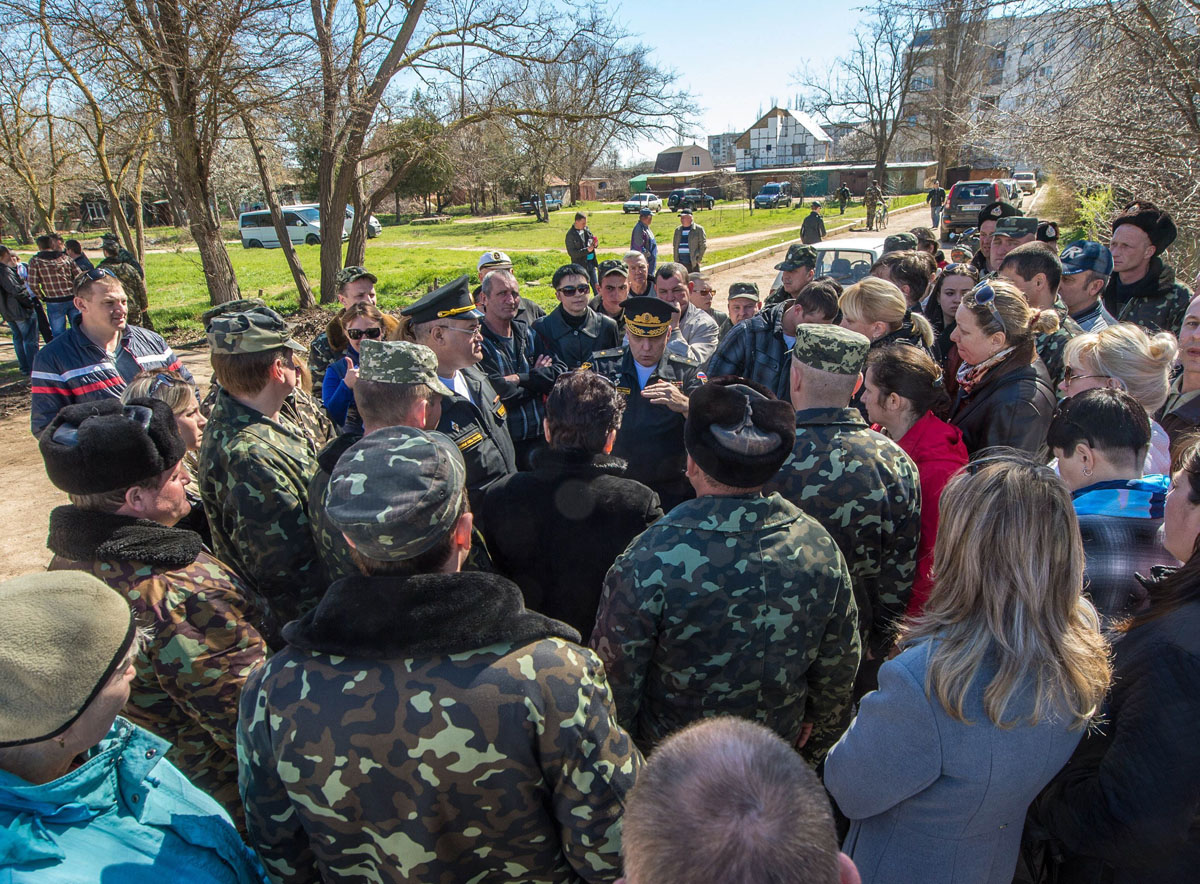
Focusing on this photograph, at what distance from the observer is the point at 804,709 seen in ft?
7.77

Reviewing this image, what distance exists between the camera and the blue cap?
468cm

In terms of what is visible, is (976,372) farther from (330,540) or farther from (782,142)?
(782,142)

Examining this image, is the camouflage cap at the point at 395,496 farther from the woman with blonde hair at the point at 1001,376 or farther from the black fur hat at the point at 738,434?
the woman with blonde hair at the point at 1001,376

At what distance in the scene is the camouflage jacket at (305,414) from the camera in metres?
3.77

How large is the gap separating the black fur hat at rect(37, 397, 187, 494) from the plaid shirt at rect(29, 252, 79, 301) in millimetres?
9616

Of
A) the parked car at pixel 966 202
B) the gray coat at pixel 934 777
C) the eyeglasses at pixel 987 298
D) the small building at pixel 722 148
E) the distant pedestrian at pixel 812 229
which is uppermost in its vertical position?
the small building at pixel 722 148

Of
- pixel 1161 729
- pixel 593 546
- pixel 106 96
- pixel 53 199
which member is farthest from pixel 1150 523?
pixel 53 199

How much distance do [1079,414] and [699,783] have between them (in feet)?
6.87

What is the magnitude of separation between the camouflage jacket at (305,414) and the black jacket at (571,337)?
1.97 m

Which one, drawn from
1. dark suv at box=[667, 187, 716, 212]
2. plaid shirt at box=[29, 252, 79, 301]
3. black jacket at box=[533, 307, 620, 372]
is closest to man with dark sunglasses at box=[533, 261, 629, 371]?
black jacket at box=[533, 307, 620, 372]

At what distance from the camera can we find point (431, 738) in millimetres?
1367

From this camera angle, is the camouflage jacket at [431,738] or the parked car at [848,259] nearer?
the camouflage jacket at [431,738]

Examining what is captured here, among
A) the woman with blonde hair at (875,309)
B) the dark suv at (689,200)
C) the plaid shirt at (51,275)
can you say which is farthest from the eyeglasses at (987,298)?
the dark suv at (689,200)

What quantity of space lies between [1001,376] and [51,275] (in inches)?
462
